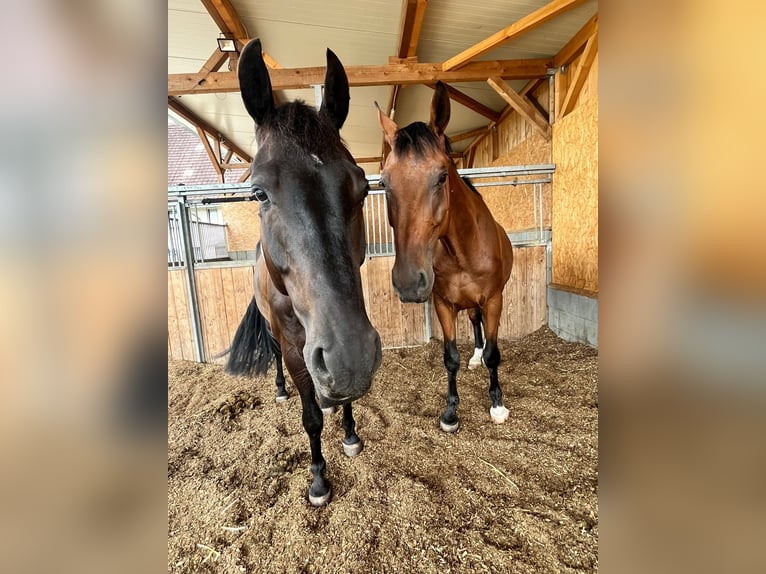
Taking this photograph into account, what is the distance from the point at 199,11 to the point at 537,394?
5.73 meters

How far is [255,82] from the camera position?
1.23 metres

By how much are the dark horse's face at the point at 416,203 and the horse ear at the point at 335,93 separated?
1.99ft

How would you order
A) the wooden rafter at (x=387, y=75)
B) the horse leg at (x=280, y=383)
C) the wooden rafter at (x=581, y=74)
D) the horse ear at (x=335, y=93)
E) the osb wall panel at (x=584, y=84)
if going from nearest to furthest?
the horse ear at (x=335, y=93), the horse leg at (x=280, y=383), the wooden rafter at (x=581, y=74), the osb wall panel at (x=584, y=84), the wooden rafter at (x=387, y=75)

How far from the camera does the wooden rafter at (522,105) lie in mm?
4496

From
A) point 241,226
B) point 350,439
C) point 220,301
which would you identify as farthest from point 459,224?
point 241,226

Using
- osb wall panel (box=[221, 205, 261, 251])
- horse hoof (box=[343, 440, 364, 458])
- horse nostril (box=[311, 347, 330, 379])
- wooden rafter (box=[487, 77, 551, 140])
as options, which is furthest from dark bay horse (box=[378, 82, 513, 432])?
osb wall panel (box=[221, 205, 261, 251])

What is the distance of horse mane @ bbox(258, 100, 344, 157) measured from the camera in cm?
115

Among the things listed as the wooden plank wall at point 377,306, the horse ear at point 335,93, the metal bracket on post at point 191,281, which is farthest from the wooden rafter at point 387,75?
the horse ear at point 335,93

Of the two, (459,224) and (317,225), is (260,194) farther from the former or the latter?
(459,224)

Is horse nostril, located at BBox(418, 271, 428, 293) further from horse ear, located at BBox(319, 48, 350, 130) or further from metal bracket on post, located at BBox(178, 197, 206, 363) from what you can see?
metal bracket on post, located at BBox(178, 197, 206, 363)

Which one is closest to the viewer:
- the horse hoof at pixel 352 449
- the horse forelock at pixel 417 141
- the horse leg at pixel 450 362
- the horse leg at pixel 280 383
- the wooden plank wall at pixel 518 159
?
the horse forelock at pixel 417 141

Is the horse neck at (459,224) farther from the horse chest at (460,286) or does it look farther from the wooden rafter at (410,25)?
the wooden rafter at (410,25)

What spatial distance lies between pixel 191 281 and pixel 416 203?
11.2 feet
